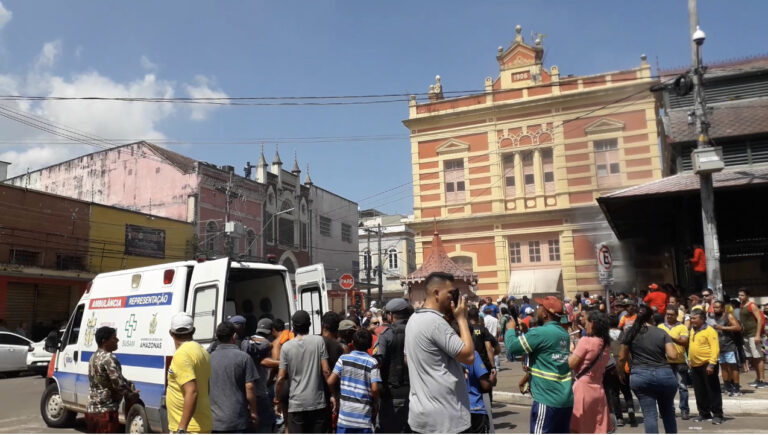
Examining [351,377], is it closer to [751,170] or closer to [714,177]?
[714,177]

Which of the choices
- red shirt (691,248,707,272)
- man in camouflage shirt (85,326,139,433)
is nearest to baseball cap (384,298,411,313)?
man in camouflage shirt (85,326,139,433)

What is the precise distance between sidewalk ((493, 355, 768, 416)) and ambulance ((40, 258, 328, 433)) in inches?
163

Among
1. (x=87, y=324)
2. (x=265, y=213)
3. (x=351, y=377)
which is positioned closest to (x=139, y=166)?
(x=265, y=213)

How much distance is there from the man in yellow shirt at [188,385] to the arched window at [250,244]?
3315 centimetres

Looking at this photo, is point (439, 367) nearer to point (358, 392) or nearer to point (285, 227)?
point (358, 392)

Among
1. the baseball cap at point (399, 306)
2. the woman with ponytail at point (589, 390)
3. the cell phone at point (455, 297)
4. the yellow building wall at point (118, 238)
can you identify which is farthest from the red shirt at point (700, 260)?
the yellow building wall at point (118, 238)

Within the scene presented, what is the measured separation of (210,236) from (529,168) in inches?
779

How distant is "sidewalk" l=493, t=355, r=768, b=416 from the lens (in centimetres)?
871

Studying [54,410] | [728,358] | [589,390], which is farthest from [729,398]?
[54,410]

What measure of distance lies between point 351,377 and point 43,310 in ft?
79.9

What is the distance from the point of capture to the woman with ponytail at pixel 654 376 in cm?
564

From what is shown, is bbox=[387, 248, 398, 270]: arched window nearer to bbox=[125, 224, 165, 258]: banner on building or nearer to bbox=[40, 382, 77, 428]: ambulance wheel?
bbox=[125, 224, 165, 258]: banner on building

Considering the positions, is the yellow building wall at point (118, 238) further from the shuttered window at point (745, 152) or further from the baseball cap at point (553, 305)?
the baseball cap at point (553, 305)

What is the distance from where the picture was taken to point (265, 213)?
3991 centimetres
